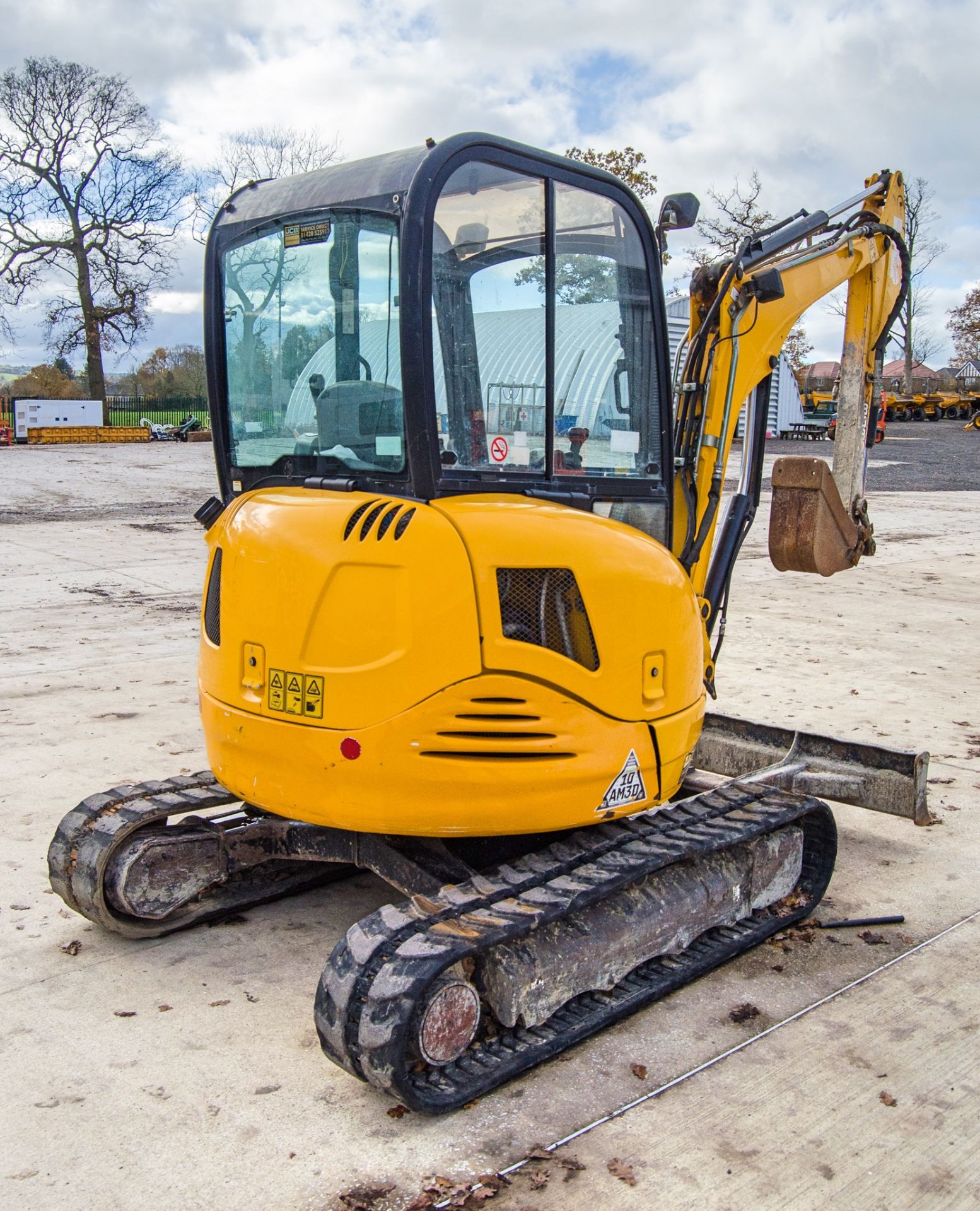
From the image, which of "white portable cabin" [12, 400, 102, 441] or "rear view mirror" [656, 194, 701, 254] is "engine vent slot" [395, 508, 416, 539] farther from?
"white portable cabin" [12, 400, 102, 441]

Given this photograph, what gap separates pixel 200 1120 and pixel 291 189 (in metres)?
3.09

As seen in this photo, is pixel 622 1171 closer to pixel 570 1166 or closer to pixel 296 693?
pixel 570 1166

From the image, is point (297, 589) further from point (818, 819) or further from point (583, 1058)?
point (818, 819)

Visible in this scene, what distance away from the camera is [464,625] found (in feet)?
11.6

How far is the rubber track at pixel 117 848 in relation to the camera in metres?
4.30

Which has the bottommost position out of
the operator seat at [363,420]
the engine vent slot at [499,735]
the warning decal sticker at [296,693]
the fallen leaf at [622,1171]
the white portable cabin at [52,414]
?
the fallen leaf at [622,1171]

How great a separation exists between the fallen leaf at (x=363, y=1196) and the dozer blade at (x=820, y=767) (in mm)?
2475

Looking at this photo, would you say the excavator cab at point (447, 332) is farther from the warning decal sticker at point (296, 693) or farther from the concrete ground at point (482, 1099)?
the concrete ground at point (482, 1099)

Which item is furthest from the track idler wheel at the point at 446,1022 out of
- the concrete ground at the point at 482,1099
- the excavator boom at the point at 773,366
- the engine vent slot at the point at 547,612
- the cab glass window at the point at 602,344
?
the excavator boom at the point at 773,366

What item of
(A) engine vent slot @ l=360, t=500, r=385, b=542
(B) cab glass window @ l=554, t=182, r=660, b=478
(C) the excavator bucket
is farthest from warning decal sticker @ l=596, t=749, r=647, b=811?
(C) the excavator bucket

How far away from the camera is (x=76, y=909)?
4395 mm

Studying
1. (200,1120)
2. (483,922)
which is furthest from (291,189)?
(200,1120)

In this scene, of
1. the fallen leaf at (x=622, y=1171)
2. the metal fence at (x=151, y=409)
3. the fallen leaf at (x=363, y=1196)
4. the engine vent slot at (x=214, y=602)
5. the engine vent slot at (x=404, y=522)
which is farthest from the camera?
the metal fence at (x=151, y=409)

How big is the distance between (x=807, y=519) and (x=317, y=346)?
2.59 m
